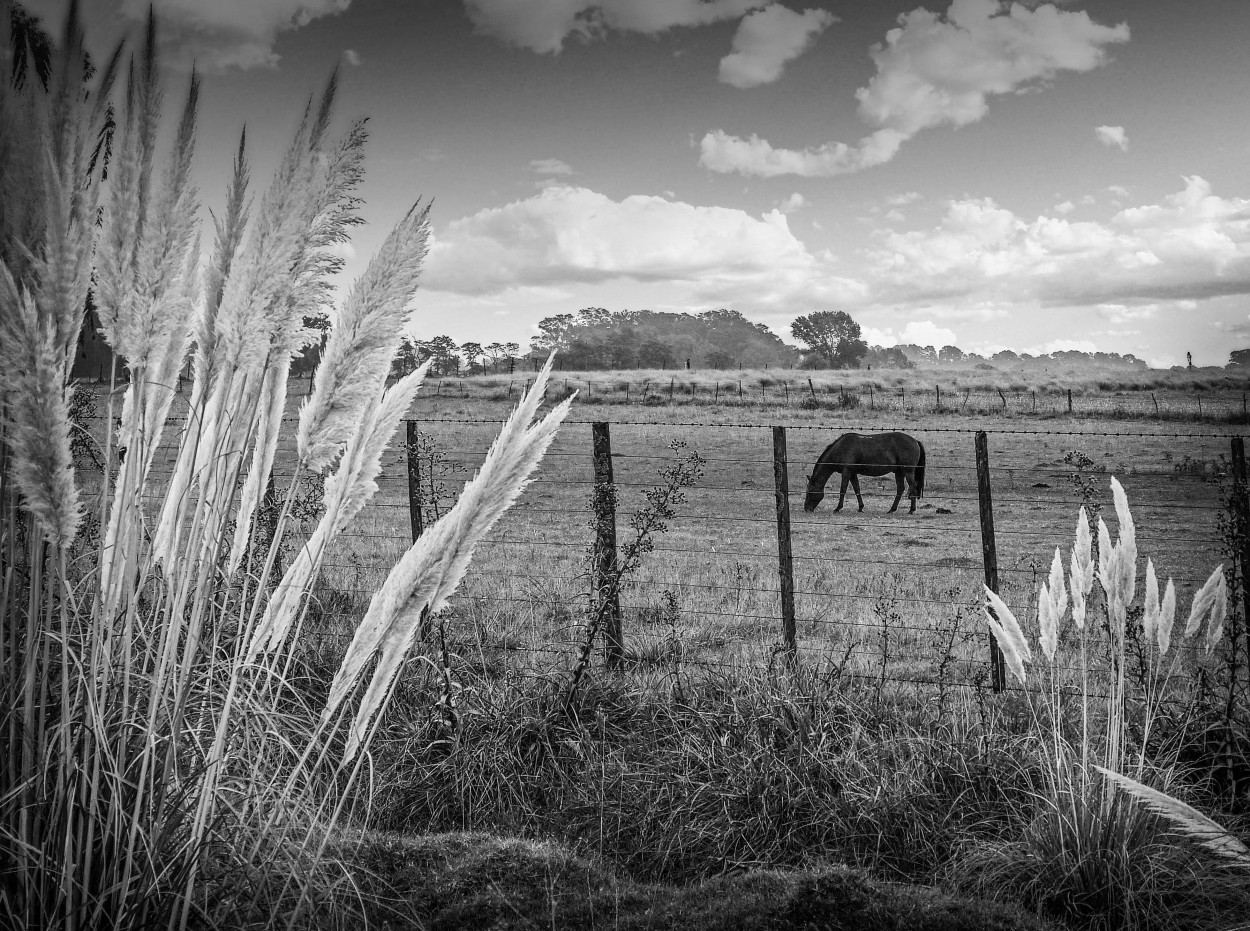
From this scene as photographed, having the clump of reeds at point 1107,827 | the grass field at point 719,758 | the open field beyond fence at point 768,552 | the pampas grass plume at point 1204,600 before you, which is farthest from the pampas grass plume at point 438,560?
the pampas grass plume at point 1204,600

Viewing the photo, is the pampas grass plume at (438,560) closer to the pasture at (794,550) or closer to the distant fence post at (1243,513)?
the pasture at (794,550)

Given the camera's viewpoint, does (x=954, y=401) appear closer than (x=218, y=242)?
No

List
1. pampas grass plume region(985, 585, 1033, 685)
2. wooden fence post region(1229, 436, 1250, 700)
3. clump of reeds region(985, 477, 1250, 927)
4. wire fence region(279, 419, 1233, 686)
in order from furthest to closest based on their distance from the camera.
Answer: wire fence region(279, 419, 1233, 686) < wooden fence post region(1229, 436, 1250, 700) < pampas grass plume region(985, 585, 1033, 685) < clump of reeds region(985, 477, 1250, 927)

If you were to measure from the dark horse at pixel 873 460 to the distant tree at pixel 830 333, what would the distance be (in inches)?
2894

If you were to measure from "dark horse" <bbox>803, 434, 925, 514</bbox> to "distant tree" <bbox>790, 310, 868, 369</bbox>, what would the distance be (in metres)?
73.5

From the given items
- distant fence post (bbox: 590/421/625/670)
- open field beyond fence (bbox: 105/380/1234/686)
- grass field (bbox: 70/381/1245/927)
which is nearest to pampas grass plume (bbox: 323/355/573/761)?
open field beyond fence (bbox: 105/380/1234/686)

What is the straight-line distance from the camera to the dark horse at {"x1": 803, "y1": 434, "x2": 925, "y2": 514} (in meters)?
18.0

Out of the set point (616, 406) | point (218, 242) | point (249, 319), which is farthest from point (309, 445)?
point (616, 406)

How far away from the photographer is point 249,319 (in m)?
1.67

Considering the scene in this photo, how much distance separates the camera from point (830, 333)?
304 ft

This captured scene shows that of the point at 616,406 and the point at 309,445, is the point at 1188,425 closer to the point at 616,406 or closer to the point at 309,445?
the point at 616,406

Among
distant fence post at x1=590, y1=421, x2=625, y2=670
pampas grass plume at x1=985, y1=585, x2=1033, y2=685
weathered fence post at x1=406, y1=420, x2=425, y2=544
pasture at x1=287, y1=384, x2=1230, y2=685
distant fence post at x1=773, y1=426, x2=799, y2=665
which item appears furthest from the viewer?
pasture at x1=287, y1=384, x2=1230, y2=685

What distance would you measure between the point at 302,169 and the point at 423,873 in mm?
1824

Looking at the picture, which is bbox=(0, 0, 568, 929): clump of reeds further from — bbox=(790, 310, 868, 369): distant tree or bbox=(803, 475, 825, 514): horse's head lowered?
bbox=(790, 310, 868, 369): distant tree
